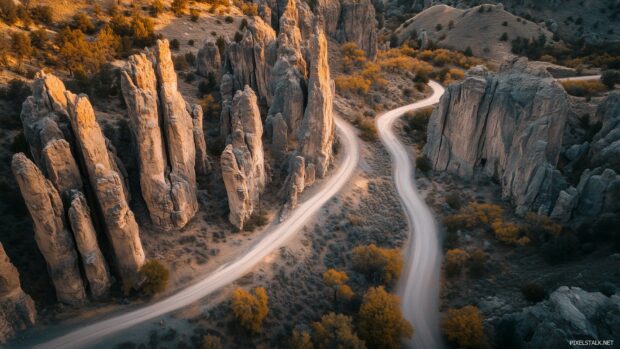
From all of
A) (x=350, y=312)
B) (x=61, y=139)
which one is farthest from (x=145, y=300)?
(x=350, y=312)

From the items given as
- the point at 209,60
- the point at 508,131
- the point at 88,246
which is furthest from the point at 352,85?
the point at 88,246

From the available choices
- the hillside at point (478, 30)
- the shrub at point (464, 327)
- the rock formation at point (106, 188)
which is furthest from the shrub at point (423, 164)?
the hillside at point (478, 30)

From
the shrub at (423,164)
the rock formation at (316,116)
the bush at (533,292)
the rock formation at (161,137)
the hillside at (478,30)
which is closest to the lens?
the bush at (533,292)

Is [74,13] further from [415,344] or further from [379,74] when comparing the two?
[415,344]

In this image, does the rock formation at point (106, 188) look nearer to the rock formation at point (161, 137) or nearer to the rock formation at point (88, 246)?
the rock formation at point (88, 246)

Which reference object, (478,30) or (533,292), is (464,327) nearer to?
(533,292)
